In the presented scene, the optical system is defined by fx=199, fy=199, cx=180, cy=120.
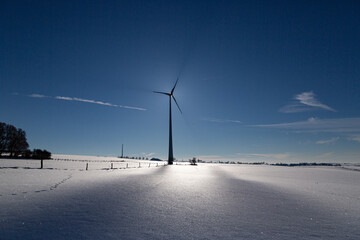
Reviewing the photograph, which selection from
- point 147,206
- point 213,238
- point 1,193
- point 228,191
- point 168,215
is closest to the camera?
point 213,238

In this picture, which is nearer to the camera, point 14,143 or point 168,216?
point 168,216

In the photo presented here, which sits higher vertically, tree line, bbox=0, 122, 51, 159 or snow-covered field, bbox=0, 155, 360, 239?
tree line, bbox=0, 122, 51, 159

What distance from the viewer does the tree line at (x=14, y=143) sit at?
67.8m

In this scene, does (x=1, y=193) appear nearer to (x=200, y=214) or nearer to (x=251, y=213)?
(x=200, y=214)

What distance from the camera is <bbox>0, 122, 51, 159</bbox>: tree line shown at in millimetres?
67812

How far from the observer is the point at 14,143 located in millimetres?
70062

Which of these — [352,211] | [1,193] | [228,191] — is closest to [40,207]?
[1,193]

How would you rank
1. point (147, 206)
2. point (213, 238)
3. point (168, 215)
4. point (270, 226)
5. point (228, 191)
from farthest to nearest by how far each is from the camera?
1. point (228, 191)
2. point (147, 206)
3. point (168, 215)
4. point (270, 226)
5. point (213, 238)

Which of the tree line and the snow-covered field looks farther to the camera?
the tree line

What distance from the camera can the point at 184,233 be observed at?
7.43 meters

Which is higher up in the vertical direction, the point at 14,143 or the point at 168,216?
the point at 14,143

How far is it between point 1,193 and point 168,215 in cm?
1092

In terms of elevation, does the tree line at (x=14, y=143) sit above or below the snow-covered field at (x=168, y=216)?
above

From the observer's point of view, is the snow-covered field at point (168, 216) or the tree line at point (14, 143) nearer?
the snow-covered field at point (168, 216)
